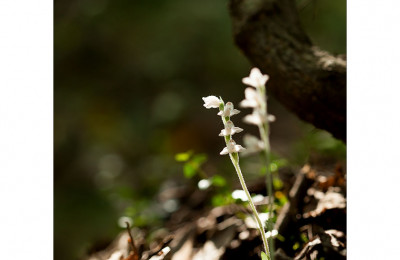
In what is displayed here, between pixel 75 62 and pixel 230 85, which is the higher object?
pixel 75 62

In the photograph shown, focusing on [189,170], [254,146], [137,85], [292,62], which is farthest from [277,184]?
[137,85]

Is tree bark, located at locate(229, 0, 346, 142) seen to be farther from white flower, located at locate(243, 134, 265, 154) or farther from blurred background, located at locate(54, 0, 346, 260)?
blurred background, located at locate(54, 0, 346, 260)

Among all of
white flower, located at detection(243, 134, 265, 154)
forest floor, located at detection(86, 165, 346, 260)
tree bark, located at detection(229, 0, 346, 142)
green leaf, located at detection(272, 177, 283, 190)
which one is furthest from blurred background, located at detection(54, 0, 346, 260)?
white flower, located at detection(243, 134, 265, 154)

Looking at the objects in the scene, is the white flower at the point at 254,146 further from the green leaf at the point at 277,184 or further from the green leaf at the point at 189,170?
the green leaf at the point at 277,184

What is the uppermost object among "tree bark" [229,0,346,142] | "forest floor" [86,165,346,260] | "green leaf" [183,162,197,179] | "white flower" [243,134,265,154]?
"tree bark" [229,0,346,142]
